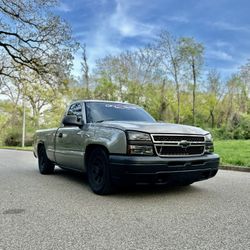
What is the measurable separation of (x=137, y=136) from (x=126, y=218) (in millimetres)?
1357

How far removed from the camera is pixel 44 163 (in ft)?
28.8

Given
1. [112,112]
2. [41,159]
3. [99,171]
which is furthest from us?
[41,159]

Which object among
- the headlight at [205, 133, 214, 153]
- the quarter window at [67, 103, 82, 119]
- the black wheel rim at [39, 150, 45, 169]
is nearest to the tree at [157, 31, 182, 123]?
the black wheel rim at [39, 150, 45, 169]

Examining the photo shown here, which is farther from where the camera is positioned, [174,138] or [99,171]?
[99,171]

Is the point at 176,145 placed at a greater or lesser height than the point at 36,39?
lesser

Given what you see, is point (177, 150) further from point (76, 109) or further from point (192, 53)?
point (192, 53)

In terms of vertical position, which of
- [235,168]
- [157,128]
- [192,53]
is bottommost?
[235,168]

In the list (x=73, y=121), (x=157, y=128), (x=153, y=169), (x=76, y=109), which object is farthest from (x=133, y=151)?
(x=76, y=109)

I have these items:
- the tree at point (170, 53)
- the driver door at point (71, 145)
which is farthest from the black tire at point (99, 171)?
the tree at point (170, 53)

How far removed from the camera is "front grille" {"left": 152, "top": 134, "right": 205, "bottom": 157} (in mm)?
5105

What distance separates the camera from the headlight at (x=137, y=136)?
16.6ft

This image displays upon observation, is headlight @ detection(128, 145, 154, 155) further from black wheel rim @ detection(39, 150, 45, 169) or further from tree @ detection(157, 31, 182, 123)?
tree @ detection(157, 31, 182, 123)

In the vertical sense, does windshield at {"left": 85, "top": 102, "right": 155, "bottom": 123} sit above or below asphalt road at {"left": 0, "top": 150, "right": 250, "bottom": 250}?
above

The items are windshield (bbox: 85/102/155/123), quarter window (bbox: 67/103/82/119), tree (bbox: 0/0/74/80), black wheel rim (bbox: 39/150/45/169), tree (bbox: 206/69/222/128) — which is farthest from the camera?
tree (bbox: 206/69/222/128)
